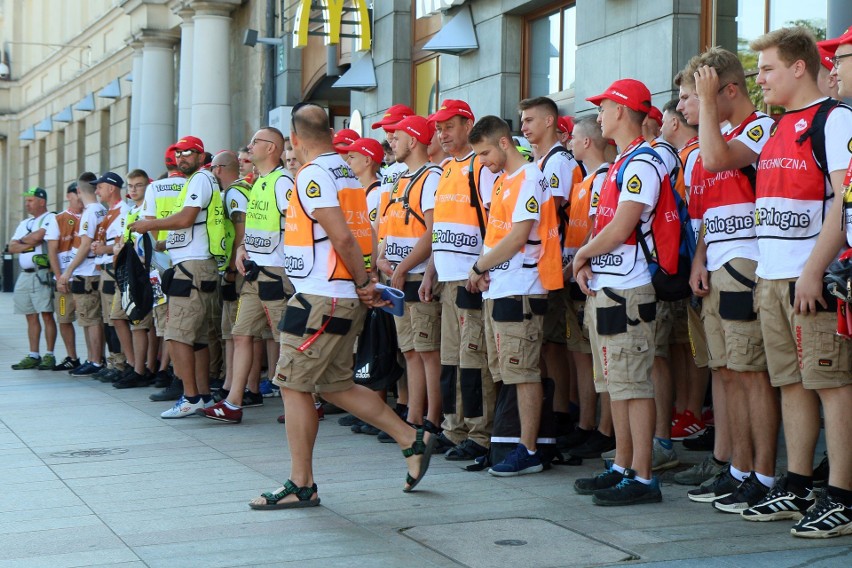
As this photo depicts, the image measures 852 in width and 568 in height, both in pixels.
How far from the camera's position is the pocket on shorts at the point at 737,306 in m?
5.92

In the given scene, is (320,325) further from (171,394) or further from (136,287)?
(136,287)

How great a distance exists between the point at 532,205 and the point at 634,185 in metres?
0.86

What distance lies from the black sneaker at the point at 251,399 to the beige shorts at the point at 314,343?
429 centimetres

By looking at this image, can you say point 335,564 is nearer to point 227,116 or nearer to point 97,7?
point 227,116

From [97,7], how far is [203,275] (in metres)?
26.2

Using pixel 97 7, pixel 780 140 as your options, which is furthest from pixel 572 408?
pixel 97 7

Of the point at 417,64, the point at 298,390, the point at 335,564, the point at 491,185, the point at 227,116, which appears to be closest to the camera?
the point at 335,564

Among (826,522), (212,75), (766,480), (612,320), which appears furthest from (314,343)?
(212,75)

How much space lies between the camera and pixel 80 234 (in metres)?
13.1

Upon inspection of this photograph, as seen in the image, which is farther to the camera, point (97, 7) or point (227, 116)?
point (97, 7)

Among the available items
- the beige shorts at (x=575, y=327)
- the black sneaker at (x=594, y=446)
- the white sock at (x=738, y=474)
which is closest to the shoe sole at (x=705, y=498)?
the white sock at (x=738, y=474)

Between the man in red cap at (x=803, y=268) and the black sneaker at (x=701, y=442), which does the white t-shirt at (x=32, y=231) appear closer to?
the black sneaker at (x=701, y=442)

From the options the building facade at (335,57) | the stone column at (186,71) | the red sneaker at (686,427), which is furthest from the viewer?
the stone column at (186,71)

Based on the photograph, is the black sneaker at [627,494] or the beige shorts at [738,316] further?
the black sneaker at [627,494]
